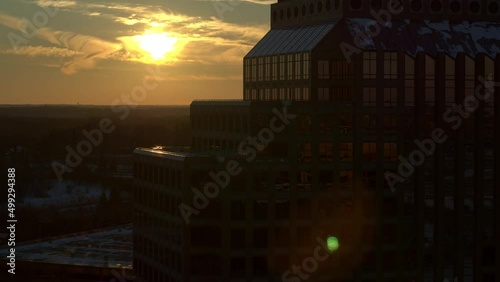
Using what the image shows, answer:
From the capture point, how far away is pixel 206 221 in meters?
85.8

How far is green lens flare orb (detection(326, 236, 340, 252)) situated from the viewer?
3531 inches

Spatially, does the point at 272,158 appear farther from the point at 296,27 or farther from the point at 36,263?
the point at 36,263

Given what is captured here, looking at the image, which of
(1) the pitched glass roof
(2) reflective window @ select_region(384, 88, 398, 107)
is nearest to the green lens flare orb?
(2) reflective window @ select_region(384, 88, 398, 107)

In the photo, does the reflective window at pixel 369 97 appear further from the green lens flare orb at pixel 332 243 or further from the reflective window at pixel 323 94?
the green lens flare orb at pixel 332 243

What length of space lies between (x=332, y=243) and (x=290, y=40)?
2259 centimetres

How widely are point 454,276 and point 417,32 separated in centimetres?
2453

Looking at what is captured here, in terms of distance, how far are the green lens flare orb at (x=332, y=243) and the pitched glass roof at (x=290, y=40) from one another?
18.1m

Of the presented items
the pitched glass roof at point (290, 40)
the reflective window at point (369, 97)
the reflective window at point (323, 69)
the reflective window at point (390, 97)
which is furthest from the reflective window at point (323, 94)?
the reflective window at point (390, 97)

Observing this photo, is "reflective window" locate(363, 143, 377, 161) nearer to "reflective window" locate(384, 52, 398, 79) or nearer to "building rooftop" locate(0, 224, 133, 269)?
"reflective window" locate(384, 52, 398, 79)

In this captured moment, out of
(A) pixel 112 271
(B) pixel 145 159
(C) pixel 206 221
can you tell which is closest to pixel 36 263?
(A) pixel 112 271

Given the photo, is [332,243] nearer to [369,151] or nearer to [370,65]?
[369,151]

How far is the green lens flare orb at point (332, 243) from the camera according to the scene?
89688 mm

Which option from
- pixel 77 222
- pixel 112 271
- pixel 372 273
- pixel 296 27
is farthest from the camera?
pixel 77 222

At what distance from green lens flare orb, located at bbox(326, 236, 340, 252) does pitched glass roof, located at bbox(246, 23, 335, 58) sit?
1810 cm
